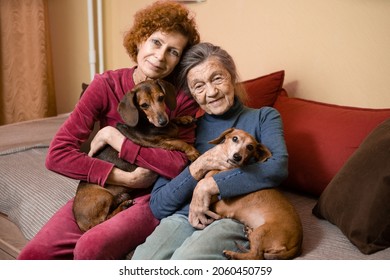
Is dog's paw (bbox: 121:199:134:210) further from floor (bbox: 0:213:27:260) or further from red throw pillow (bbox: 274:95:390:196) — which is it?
red throw pillow (bbox: 274:95:390:196)

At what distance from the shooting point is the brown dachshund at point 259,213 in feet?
4.73

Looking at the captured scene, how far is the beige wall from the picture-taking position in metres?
2.21

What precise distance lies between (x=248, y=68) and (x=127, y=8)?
123 cm

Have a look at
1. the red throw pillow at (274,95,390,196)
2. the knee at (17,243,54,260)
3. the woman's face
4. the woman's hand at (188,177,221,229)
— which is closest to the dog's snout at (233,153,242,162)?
the woman's hand at (188,177,221,229)

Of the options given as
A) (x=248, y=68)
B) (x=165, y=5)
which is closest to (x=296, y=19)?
(x=248, y=68)

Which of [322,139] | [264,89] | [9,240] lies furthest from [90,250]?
[264,89]

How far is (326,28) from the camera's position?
2.37 metres

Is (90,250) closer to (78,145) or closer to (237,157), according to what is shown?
(78,145)

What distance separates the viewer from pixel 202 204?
1.58m

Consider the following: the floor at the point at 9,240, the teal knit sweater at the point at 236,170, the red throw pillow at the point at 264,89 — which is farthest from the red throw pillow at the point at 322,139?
the floor at the point at 9,240

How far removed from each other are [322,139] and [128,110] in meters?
0.86

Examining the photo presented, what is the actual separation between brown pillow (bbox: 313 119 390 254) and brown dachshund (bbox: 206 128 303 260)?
195 millimetres

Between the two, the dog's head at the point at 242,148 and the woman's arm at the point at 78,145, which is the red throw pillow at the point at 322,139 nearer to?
the dog's head at the point at 242,148
